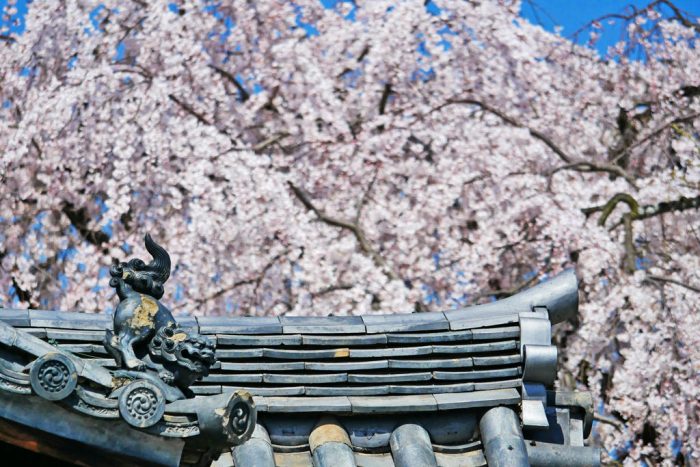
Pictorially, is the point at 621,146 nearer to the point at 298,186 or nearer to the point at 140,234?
the point at 298,186

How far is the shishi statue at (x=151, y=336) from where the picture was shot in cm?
506

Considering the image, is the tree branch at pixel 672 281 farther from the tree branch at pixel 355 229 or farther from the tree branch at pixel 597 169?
the tree branch at pixel 355 229

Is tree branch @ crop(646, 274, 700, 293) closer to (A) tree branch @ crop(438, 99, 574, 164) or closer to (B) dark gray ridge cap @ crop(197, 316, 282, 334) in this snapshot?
(A) tree branch @ crop(438, 99, 574, 164)

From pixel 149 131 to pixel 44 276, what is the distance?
2.11m

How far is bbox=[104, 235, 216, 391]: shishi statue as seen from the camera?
5.06 m

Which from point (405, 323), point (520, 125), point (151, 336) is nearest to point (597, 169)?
point (520, 125)

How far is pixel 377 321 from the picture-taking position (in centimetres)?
726

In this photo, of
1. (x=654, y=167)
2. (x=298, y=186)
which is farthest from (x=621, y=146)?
(x=298, y=186)

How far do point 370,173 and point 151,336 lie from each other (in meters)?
11.5

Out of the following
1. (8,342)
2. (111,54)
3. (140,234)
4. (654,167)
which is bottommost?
(8,342)

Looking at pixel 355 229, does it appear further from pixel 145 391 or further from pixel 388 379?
pixel 145 391

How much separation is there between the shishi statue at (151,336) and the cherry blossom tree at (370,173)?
9011 mm

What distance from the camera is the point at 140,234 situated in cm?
1570

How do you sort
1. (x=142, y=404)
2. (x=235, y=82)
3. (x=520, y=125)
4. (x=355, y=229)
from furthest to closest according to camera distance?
(x=235, y=82) < (x=520, y=125) < (x=355, y=229) < (x=142, y=404)
